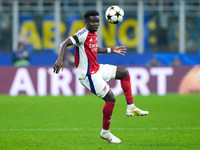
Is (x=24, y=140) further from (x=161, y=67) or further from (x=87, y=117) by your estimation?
(x=161, y=67)

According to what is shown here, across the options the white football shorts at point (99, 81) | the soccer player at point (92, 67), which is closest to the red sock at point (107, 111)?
the soccer player at point (92, 67)

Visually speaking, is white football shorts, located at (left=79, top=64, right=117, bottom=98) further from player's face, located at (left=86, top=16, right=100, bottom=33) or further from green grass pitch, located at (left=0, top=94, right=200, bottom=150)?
green grass pitch, located at (left=0, top=94, right=200, bottom=150)

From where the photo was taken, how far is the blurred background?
26.2 meters

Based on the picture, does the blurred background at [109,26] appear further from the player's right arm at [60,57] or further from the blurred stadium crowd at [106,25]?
the player's right arm at [60,57]

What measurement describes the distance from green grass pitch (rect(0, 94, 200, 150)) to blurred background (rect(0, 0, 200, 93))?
6.64 metres

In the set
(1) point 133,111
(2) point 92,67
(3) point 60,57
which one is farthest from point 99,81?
(3) point 60,57

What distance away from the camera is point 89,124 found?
1230 centimetres

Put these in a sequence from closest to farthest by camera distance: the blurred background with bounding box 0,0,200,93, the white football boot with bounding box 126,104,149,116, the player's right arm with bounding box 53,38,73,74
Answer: the player's right arm with bounding box 53,38,73,74
the white football boot with bounding box 126,104,149,116
the blurred background with bounding box 0,0,200,93

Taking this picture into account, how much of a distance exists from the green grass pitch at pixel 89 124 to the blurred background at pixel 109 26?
21.8ft

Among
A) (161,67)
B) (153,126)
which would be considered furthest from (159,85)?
(153,126)

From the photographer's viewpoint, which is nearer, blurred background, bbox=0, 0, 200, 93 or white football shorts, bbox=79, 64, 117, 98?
white football shorts, bbox=79, 64, 117, 98

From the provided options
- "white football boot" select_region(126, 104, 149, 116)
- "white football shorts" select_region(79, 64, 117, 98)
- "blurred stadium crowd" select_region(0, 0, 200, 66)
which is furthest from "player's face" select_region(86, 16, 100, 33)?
"blurred stadium crowd" select_region(0, 0, 200, 66)

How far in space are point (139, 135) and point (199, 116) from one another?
13.8ft

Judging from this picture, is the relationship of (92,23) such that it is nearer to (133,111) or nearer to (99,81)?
A: (99,81)
